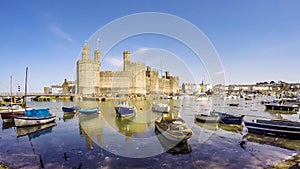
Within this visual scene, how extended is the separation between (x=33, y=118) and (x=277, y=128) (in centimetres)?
2801

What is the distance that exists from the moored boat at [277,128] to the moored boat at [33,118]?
2503 centimetres

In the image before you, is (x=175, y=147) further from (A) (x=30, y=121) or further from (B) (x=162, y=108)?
(B) (x=162, y=108)

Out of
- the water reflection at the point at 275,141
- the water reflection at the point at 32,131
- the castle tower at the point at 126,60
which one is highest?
the castle tower at the point at 126,60

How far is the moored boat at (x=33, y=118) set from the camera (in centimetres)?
2352

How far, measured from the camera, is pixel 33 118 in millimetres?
24562

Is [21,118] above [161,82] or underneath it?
underneath

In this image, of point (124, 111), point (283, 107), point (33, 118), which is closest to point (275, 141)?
point (124, 111)

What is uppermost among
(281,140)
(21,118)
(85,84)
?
(85,84)

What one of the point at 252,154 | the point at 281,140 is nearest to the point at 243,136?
the point at 281,140

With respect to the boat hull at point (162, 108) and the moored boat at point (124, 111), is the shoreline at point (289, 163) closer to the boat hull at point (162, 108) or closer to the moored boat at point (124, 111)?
the moored boat at point (124, 111)

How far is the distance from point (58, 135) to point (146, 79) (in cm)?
10420

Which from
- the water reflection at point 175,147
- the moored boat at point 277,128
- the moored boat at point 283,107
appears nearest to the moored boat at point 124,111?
the water reflection at point 175,147

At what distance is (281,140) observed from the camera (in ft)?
59.4

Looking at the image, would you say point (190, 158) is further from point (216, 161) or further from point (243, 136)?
point (243, 136)
